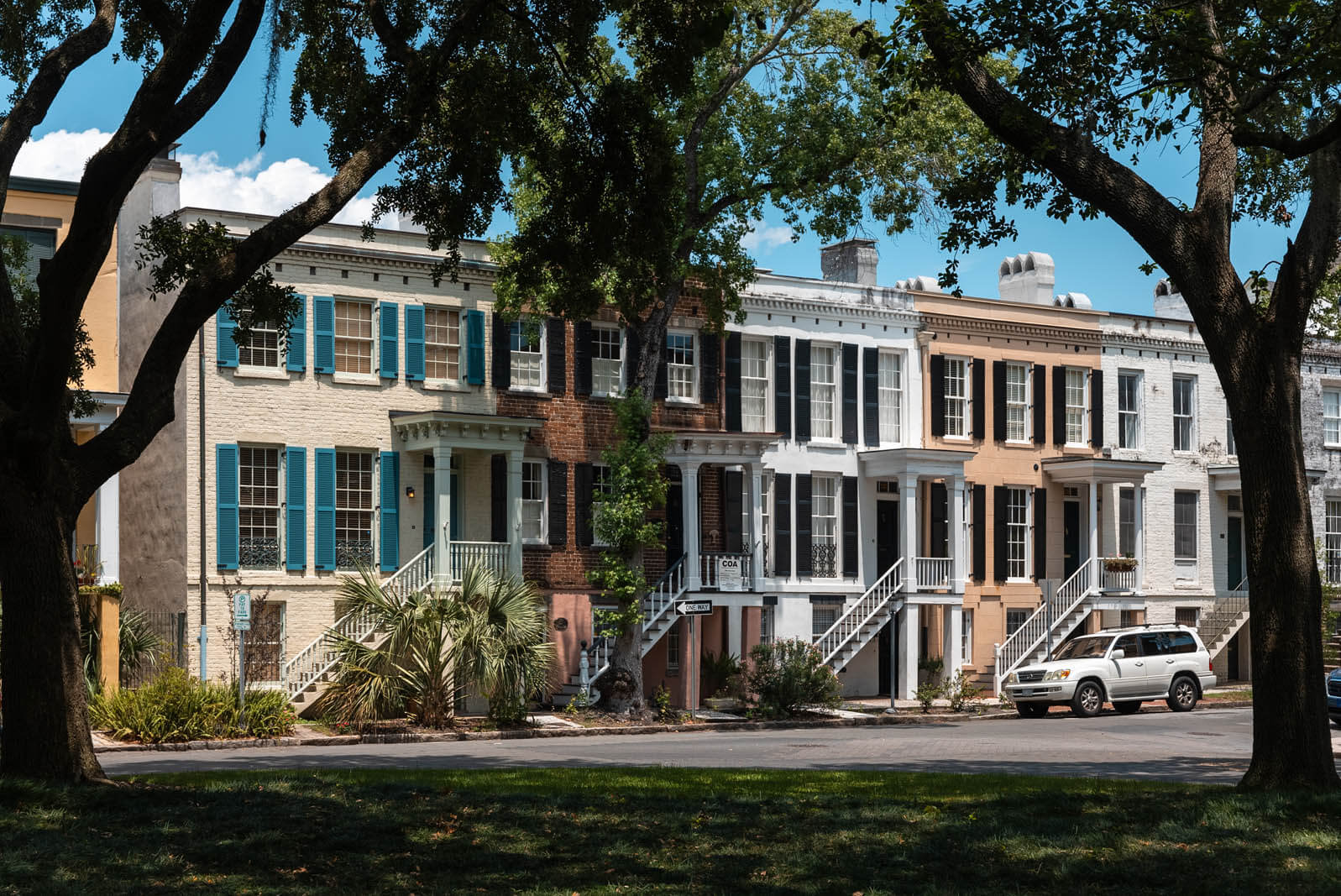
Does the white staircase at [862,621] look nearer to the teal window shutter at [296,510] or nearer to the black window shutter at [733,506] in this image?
the black window shutter at [733,506]

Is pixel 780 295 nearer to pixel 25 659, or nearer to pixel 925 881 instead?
pixel 25 659

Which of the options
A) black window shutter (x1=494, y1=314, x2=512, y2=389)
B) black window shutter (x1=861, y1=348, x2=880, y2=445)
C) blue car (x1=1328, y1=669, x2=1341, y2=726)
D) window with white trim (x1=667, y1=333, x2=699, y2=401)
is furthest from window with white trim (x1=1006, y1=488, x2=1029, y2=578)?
black window shutter (x1=494, y1=314, x2=512, y2=389)

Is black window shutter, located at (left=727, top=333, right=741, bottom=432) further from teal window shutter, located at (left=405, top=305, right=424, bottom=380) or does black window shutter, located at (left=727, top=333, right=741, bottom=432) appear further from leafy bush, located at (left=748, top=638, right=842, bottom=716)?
teal window shutter, located at (left=405, top=305, right=424, bottom=380)

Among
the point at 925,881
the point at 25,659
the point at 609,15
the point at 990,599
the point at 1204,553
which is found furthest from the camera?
the point at 1204,553

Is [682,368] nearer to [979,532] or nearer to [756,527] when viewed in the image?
[756,527]

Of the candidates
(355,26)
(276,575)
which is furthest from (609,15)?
(276,575)

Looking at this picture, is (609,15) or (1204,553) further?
(1204,553)

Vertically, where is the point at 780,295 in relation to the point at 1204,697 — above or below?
above

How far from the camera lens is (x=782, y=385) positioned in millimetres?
38781

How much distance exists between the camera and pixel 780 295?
3891cm

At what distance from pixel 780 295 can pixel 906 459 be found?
16.0ft

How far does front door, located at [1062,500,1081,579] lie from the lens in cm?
4362

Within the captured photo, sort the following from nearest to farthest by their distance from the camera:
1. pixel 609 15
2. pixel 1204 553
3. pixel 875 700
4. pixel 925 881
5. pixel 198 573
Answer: pixel 925 881 < pixel 609 15 < pixel 198 573 < pixel 875 700 < pixel 1204 553

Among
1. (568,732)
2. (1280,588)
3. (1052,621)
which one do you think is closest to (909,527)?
(1052,621)
